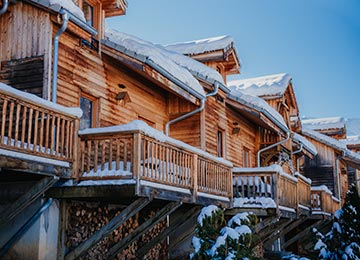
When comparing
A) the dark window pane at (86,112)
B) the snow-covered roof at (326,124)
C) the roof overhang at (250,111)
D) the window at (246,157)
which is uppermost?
the snow-covered roof at (326,124)

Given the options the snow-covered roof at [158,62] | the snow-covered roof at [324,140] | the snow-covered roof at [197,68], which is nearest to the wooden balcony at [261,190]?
the snow-covered roof at [158,62]

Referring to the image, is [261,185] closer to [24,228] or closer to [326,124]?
[24,228]

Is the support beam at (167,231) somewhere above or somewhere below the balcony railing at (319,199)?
below

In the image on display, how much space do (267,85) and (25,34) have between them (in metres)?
14.7

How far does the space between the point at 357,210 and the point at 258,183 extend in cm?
293

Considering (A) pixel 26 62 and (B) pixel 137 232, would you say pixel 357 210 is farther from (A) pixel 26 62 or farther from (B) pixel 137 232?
(A) pixel 26 62

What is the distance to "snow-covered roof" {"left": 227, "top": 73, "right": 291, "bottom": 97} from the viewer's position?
74.9 feet

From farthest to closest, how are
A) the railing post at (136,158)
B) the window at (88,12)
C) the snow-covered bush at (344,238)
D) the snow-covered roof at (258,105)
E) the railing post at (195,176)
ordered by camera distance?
the snow-covered roof at (258,105) < the snow-covered bush at (344,238) < the window at (88,12) < the railing post at (195,176) < the railing post at (136,158)

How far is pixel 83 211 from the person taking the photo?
35.3 feet

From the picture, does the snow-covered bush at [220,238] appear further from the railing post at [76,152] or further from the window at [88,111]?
the window at [88,111]

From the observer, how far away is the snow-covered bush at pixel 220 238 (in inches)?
332

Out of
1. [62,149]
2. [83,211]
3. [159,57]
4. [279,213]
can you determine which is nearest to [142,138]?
[62,149]

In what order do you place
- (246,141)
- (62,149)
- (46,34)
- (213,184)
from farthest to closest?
(246,141)
(213,184)
(46,34)
(62,149)

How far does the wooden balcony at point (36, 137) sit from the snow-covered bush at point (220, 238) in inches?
104
